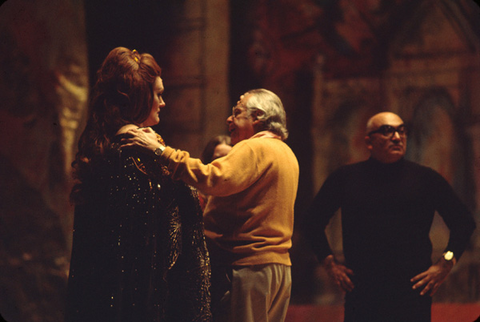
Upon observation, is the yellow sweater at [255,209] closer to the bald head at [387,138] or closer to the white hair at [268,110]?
the white hair at [268,110]

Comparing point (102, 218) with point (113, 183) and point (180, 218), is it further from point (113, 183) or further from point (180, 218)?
point (180, 218)

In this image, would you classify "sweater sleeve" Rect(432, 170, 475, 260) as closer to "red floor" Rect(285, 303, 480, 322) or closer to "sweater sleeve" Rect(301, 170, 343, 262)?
"sweater sleeve" Rect(301, 170, 343, 262)

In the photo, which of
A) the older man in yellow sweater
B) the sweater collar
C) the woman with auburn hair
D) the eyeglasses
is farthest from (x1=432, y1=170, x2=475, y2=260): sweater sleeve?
the woman with auburn hair

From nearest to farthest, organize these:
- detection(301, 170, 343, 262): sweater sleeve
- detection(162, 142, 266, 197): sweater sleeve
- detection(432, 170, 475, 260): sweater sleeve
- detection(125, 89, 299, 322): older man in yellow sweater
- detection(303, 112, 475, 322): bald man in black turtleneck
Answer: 1. detection(162, 142, 266, 197): sweater sleeve
2. detection(125, 89, 299, 322): older man in yellow sweater
3. detection(303, 112, 475, 322): bald man in black turtleneck
4. detection(432, 170, 475, 260): sweater sleeve
5. detection(301, 170, 343, 262): sweater sleeve

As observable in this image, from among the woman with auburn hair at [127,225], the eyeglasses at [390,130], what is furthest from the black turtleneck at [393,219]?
the woman with auburn hair at [127,225]

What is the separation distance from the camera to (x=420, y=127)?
18.0 ft

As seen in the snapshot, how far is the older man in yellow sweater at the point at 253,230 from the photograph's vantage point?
116 inches

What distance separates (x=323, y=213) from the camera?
4094 millimetres

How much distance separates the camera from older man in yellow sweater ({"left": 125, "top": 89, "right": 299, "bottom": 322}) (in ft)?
9.67

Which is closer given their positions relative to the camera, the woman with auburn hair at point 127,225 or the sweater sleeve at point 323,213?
the woman with auburn hair at point 127,225

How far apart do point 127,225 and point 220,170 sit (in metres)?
0.54

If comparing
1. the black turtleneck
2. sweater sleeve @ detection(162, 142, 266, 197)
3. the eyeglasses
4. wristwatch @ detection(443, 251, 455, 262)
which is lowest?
wristwatch @ detection(443, 251, 455, 262)

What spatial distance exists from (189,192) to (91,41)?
3405 mm

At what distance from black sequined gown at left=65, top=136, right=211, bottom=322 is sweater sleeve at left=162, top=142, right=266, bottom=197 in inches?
3.5
